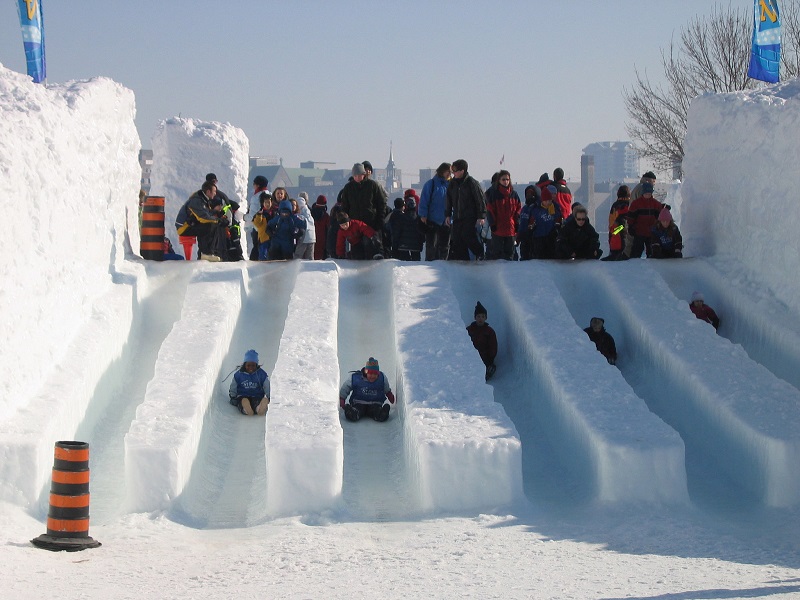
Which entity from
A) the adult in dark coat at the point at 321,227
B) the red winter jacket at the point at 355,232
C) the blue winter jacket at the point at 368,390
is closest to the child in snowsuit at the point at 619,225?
the red winter jacket at the point at 355,232

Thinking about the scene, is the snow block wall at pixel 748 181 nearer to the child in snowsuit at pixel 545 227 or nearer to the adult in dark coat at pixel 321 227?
the child in snowsuit at pixel 545 227

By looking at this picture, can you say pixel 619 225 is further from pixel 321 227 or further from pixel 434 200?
pixel 321 227

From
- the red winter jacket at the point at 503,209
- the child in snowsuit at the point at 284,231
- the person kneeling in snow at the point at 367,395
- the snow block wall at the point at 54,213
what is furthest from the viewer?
the child in snowsuit at the point at 284,231

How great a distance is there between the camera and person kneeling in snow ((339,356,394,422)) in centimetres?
1270

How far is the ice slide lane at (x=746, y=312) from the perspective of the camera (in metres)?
13.4

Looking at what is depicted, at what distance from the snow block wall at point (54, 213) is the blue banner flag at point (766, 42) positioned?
9.30 metres

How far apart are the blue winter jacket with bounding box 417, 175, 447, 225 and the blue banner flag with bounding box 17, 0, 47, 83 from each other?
5617 millimetres

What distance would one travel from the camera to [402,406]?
41.5 ft

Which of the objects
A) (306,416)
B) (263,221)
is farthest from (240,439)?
(263,221)

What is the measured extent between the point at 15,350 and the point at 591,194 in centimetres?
→ 5123

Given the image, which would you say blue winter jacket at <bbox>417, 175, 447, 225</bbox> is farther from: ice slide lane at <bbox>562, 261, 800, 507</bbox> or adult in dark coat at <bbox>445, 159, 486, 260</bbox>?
ice slide lane at <bbox>562, 261, 800, 507</bbox>

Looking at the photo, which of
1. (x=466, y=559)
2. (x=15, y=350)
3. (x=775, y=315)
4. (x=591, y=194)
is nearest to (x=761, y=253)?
(x=775, y=315)

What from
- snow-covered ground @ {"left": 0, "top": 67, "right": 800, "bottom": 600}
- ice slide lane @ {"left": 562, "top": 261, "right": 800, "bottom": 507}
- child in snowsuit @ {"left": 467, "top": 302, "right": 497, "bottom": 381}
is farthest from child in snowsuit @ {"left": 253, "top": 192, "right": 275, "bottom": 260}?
ice slide lane @ {"left": 562, "top": 261, "right": 800, "bottom": 507}

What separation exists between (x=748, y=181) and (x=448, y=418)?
6099 millimetres
